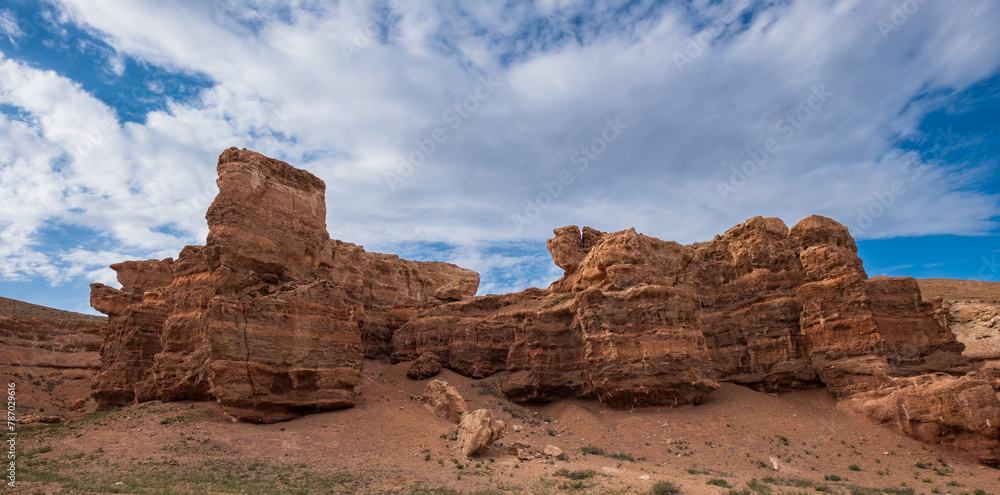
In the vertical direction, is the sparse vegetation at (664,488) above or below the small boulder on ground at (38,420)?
below

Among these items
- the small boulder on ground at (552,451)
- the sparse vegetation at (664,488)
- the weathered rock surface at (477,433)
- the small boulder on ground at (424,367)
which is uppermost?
the small boulder on ground at (424,367)

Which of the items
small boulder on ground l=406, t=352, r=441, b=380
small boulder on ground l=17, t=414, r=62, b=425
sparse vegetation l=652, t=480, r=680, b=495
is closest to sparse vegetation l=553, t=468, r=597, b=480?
sparse vegetation l=652, t=480, r=680, b=495

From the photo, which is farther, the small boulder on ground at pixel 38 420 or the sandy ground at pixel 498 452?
the small boulder on ground at pixel 38 420

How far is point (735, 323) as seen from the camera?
36.4 metres

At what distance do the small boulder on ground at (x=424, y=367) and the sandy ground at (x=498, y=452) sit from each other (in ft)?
17.0

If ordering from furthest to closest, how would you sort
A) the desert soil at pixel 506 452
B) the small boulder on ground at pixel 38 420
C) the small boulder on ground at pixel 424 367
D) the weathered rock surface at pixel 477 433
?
the small boulder on ground at pixel 424 367, the small boulder on ground at pixel 38 420, the weathered rock surface at pixel 477 433, the desert soil at pixel 506 452

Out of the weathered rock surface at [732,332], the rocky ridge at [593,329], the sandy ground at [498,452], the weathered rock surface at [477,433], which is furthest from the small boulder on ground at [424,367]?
the weathered rock surface at [477,433]

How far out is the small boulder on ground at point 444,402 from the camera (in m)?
30.5

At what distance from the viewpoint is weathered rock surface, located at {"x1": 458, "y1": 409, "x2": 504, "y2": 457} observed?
24.0m

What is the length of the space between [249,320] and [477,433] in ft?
42.3

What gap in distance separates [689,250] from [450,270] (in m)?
24.7

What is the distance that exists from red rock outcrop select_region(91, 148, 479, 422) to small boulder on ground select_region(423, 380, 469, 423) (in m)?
4.76

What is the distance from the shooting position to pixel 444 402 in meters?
31.3

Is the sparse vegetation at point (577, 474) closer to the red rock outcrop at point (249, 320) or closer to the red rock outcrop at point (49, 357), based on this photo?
the red rock outcrop at point (249, 320)
